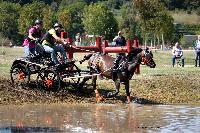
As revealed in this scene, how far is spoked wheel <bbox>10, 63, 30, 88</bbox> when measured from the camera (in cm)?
2078

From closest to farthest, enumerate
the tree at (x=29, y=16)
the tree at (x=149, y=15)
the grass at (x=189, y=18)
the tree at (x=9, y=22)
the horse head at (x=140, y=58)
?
the horse head at (x=140, y=58)
the grass at (x=189, y=18)
the tree at (x=149, y=15)
the tree at (x=29, y=16)
the tree at (x=9, y=22)

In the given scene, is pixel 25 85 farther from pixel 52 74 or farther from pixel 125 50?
pixel 125 50

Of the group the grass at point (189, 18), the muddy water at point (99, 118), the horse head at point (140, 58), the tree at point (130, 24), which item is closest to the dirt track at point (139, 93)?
the muddy water at point (99, 118)

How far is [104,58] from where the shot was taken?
68.0ft

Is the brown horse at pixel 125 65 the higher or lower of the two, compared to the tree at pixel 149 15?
lower

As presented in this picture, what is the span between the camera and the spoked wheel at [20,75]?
2078cm

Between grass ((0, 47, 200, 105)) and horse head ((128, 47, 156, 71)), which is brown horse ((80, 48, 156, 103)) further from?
grass ((0, 47, 200, 105))

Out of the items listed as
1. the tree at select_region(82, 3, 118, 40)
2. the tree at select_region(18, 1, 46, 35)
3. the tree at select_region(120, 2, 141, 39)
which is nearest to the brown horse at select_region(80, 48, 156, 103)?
the tree at select_region(18, 1, 46, 35)

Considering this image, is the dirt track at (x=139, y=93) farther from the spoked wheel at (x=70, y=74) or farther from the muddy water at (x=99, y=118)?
the muddy water at (x=99, y=118)

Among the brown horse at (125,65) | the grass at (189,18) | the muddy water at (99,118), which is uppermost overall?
the grass at (189,18)

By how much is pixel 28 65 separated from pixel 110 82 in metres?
3.59

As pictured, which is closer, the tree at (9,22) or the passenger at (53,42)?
the passenger at (53,42)

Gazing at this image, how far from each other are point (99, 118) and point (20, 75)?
5.06 m

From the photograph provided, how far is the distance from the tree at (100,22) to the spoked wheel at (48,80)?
9798cm
